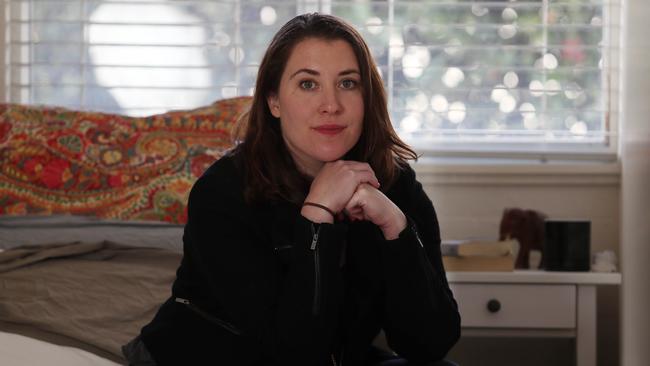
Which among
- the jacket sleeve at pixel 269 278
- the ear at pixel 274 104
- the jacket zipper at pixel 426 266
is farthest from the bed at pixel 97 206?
the jacket zipper at pixel 426 266

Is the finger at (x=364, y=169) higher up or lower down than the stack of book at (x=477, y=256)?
higher up

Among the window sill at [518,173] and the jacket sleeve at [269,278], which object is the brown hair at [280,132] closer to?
the jacket sleeve at [269,278]

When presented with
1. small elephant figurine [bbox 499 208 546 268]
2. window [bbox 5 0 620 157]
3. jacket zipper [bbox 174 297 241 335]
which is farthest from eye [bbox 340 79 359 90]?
window [bbox 5 0 620 157]

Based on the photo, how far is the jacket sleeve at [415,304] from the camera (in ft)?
5.27

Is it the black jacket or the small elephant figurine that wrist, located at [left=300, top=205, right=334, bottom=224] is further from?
the small elephant figurine

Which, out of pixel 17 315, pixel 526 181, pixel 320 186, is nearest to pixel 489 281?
pixel 526 181

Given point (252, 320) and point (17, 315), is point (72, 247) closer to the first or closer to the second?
point (17, 315)

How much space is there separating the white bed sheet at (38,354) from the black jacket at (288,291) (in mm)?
123

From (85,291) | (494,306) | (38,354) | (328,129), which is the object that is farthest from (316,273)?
(494,306)

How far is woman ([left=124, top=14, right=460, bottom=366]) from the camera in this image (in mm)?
1530

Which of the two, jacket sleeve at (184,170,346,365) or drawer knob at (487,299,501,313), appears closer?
jacket sleeve at (184,170,346,365)

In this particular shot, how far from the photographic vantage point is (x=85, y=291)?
1910mm

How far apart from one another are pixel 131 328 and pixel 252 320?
42 cm

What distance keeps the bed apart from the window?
403 mm
